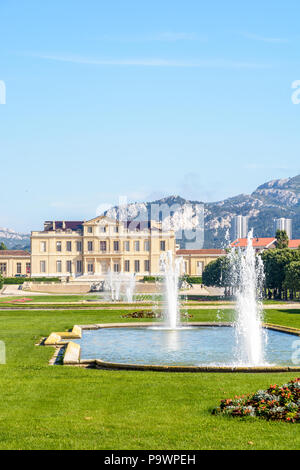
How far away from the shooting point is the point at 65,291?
77.4 m

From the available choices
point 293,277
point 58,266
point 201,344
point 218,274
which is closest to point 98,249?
point 58,266

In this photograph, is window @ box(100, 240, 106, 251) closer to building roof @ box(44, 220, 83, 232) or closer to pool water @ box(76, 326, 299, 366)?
building roof @ box(44, 220, 83, 232)

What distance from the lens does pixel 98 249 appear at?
10431cm

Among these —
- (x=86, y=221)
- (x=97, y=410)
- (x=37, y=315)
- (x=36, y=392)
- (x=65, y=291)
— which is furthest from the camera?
(x=86, y=221)

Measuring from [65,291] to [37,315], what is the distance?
4074 centimetres

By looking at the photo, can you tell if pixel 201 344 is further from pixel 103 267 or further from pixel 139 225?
pixel 139 225

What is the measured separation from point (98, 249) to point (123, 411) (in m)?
93.0

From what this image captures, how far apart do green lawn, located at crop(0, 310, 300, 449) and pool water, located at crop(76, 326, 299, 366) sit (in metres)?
2.91

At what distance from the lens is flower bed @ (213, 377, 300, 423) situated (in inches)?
438

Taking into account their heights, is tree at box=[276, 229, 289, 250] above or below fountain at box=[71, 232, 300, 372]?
above

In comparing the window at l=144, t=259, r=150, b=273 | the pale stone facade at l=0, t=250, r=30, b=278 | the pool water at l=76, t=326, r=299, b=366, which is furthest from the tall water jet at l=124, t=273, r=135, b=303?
the pool water at l=76, t=326, r=299, b=366

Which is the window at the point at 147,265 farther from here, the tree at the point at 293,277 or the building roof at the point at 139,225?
the tree at the point at 293,277
